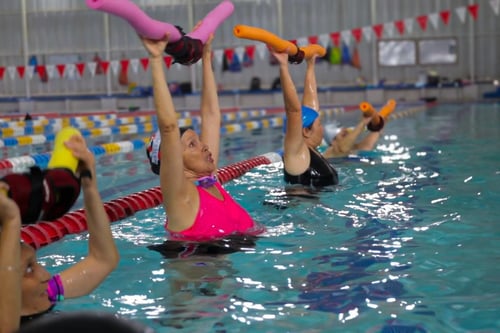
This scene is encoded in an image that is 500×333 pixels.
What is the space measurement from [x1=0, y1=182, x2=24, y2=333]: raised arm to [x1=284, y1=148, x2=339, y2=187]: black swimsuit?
3452 millimetres

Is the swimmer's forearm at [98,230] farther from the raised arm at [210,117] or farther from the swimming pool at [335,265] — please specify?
the raised arm at [210,117]

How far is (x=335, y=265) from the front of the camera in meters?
3.53

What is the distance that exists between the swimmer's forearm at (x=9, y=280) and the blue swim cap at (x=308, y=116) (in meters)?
3.55

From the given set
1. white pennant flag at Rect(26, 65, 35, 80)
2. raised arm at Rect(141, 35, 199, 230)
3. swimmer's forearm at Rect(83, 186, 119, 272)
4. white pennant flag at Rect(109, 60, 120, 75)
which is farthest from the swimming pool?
white pennant flag at Rect(26, 65, 35, 80)

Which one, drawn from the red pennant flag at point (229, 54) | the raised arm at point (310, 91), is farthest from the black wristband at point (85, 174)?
the red pennant flag at point (229, 54)

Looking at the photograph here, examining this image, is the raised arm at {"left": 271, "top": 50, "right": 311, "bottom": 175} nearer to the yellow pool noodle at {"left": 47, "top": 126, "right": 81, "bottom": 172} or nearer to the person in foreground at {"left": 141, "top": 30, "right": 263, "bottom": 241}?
the person in foreground at {"left": 141, "top": 30, "right": 263, "bottom": 241}

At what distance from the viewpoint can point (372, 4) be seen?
74.1ft

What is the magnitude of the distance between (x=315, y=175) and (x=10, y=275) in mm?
3686

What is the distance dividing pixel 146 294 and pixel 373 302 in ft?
3.08

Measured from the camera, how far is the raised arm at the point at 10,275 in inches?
75.4

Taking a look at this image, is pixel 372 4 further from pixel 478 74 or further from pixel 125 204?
pixel 125 204

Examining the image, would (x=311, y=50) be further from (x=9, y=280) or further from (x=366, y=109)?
(x=9, y=280)

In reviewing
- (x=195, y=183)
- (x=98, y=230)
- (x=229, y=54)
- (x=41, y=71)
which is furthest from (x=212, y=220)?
(x=41, y=71)

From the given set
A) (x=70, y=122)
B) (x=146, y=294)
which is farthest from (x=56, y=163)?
(x=70, y=122)
